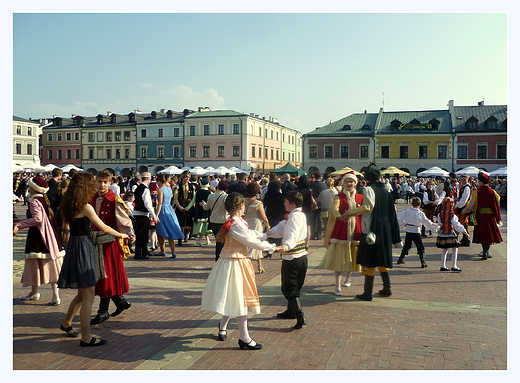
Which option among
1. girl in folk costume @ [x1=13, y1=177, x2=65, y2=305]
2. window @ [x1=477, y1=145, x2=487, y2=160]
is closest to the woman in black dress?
girl in folk costume @ [x1=13, y1=177, x2=65, y2=305]

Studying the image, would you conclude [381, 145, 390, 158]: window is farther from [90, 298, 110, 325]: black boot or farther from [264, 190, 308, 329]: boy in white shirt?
[90, 298, 110, 325]: black boot

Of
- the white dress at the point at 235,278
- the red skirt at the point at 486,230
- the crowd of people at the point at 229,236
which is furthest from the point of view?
the red skirt at the point at 486,230

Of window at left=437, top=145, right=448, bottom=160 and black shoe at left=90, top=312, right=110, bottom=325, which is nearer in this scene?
black shoe at left=90, top=312, right=110, bottom=325

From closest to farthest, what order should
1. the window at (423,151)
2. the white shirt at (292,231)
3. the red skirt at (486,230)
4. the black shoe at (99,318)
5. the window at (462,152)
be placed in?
the white shirt at (292,231)
the black shoe at (99,318)
the red skirt at (486,230)
the window at (462,152)
the window at (423,151)

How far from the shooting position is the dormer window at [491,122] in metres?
50.2

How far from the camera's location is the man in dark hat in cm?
675

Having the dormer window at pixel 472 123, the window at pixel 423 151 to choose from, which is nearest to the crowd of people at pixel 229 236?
the window at pixel 423 151

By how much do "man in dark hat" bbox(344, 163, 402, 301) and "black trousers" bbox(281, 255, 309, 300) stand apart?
160 centimetres

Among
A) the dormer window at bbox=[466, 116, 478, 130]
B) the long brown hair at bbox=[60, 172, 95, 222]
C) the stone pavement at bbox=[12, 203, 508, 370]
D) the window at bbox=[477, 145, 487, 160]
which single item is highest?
the dormer window at bbox=[466, 116, 478, 130]

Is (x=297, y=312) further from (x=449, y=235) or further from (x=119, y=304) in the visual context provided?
(x=449, y=235)

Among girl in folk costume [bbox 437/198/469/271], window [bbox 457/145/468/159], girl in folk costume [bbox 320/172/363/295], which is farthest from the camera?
window [bbox 457/145/468/159]

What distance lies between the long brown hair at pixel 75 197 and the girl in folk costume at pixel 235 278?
152 cm

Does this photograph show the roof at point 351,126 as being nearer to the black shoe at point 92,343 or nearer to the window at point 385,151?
the window at point 385,151

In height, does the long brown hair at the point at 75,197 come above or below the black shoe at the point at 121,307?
above
